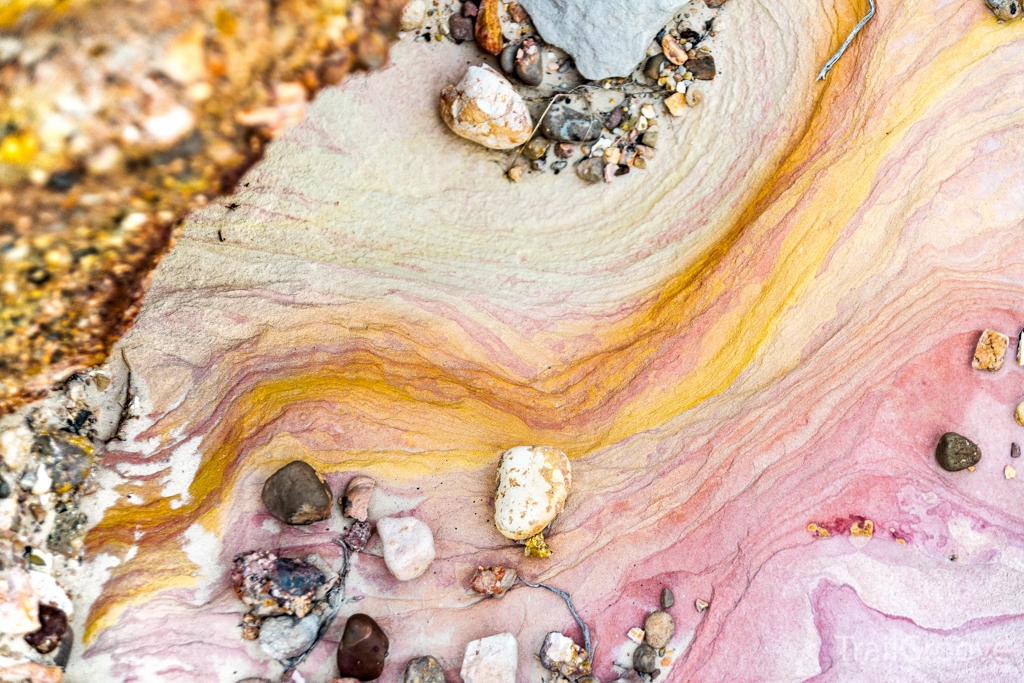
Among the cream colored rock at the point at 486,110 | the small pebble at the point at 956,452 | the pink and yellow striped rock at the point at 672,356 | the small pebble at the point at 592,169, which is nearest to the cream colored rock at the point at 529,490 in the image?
the pink and yellow striped rock at the point at 672,356

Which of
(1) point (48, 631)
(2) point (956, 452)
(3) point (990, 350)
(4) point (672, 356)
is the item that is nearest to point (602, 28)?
(4) point (672, 356)

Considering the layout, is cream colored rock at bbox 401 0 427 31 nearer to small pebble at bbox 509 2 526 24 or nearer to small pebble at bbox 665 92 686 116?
small pebble at bbox 509 2 526 24

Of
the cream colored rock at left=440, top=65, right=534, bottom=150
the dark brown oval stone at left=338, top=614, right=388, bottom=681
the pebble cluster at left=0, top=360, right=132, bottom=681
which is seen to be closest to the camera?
the pebble cluster at left=0, top=360, right=132, bottom=681

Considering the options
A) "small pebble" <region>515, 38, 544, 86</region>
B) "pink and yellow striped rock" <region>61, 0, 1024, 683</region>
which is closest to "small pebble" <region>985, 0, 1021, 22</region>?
"pink and yellow striped rock" <region>61, 0, 1024, 683</region>

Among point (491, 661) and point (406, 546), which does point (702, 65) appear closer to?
point (406, 546)

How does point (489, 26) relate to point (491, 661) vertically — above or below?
above
